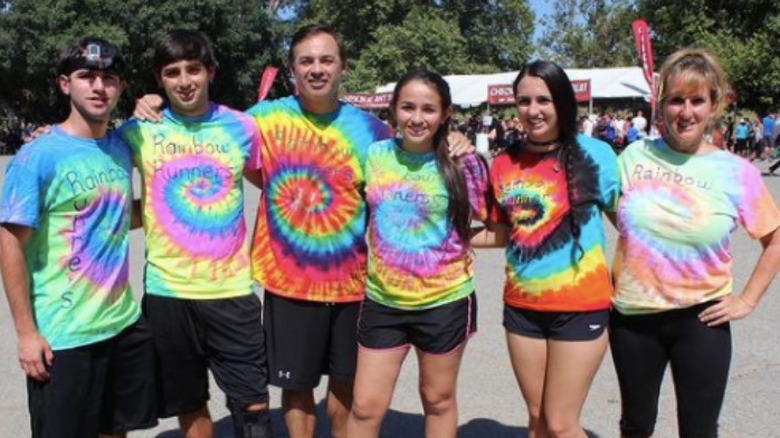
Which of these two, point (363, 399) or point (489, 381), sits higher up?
point (363, 399)

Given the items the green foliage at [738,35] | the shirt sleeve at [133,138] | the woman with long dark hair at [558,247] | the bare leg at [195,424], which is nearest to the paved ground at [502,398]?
the bare leg at [195,424]

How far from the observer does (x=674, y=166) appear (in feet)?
10.8

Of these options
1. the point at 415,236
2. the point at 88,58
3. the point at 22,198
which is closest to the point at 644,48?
the point at 415,236

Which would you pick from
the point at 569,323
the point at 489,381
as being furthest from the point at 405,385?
the point at 569,323

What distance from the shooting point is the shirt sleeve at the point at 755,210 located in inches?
128

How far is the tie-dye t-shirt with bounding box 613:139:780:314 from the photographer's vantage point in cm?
324

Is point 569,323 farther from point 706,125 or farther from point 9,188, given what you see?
point 9,188

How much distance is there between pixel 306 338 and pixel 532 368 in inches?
42.9

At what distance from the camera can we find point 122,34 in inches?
1359

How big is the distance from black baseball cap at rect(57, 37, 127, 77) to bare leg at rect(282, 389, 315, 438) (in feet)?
5.67

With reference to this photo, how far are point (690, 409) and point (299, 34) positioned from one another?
7.86 feet

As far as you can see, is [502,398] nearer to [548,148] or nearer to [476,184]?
[476,184]

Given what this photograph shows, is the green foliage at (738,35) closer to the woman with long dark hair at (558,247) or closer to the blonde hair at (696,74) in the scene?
the blonde hair at (696,74)

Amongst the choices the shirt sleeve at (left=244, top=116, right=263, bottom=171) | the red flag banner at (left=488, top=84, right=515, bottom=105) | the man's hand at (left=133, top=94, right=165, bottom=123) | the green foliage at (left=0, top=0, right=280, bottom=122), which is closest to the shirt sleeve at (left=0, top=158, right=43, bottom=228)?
the man's hand at (left=133, top=94, right=165, bottom=123)
